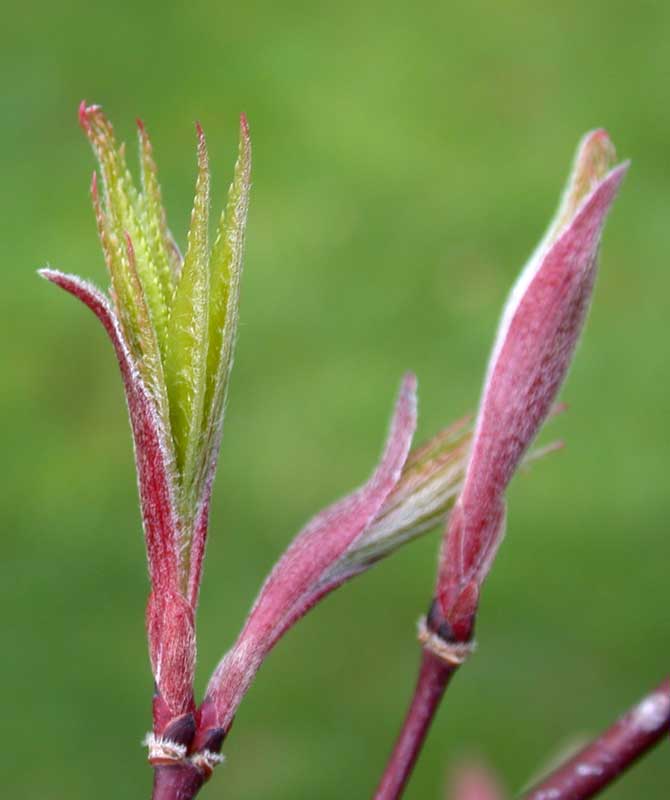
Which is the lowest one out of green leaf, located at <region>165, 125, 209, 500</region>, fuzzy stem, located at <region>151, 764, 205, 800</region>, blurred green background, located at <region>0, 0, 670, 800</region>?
blurred green background, located at <region>0, 0, 670, 800</region>

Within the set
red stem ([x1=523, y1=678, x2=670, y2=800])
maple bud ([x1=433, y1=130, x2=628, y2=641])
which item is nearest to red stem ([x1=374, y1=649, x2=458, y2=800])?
maple bud ([x1=433, y1=130, x2=628, y2=641])

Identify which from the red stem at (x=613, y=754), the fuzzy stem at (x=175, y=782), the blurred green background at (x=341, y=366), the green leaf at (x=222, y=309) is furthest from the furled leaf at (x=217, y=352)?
the blurred green background at (x=341, y=366)

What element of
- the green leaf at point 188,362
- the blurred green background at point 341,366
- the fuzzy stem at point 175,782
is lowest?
the blurred green background at point 341,366

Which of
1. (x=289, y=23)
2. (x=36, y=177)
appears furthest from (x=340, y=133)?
(x=36, y=177)

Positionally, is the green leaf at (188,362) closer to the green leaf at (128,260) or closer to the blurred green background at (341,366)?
the green leaf at (128,260)

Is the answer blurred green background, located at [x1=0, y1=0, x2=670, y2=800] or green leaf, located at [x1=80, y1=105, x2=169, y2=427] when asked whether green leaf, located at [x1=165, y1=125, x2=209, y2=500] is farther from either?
blurred green background, located at [x1=0, y1=0, x2=670, y2=800]

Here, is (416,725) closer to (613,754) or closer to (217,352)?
(613,754)

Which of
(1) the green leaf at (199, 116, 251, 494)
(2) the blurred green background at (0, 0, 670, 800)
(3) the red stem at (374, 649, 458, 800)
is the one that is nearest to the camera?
(1) the green leaf at (199, 116, 251, 494)

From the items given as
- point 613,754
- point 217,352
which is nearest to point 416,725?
point 613,754
